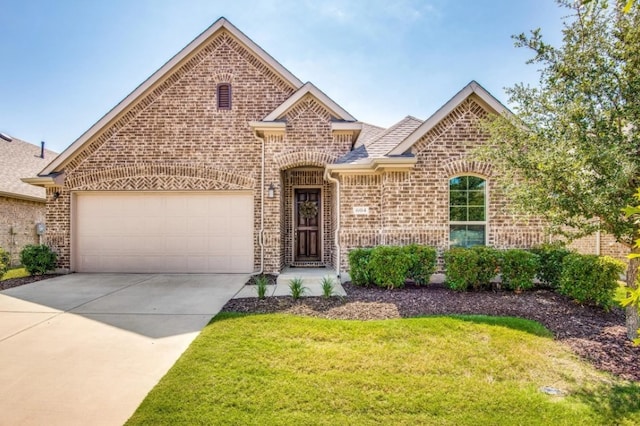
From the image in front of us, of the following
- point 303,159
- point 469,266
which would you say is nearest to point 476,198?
point 469,266

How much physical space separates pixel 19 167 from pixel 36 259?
25.7 ft


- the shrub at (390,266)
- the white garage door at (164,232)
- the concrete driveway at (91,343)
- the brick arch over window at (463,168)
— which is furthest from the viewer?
the white garage door at (164,232)

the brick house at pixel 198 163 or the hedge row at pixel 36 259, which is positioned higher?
the brick house at pixel 198 163

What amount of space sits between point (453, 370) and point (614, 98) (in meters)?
4.40

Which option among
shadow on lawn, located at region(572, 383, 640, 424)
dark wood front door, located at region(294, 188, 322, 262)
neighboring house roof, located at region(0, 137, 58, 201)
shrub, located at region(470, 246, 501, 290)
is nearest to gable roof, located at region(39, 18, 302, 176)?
neighboring house roof, located at region(0, 137, 58, 201)

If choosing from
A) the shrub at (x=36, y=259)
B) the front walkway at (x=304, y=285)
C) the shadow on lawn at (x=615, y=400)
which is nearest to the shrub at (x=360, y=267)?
the front walkway at (x=304, y=285)

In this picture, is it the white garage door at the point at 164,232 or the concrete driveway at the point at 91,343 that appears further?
the white garage door at the point at 164,232

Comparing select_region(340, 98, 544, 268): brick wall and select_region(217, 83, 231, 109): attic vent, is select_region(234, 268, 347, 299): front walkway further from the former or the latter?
select_region(217, 83, 231, 109): attic vent

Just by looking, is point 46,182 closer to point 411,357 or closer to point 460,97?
point 411,357

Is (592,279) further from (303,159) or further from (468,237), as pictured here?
(303,159)

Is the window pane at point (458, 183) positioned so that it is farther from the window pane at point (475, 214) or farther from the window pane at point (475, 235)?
the window pane at point (475, 235)

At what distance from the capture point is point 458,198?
848cm

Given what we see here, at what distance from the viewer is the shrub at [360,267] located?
24.9ft

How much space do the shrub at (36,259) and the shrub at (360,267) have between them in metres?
9.30
